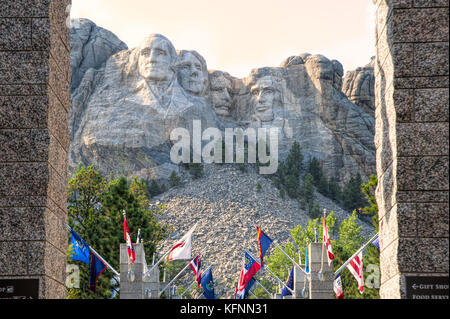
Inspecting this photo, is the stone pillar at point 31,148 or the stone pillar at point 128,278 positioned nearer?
the stone pillar at point 31,148

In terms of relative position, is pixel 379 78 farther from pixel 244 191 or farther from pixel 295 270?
pixel 244 191

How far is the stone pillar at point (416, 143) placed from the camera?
36.9 feet

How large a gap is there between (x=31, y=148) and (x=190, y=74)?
91.5m

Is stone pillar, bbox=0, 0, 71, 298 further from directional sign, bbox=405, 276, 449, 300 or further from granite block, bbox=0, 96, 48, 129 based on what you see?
directional sign, bbox=405, 276, 449, 300

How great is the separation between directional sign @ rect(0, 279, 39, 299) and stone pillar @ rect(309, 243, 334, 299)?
47.9ft

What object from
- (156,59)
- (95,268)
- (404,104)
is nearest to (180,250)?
(95,268)

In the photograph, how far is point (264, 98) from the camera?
355 feet

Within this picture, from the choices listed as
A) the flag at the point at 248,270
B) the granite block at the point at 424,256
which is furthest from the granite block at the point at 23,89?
the flag at the point at 248,270

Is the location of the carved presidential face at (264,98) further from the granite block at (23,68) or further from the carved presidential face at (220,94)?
the granite block at (23,68)

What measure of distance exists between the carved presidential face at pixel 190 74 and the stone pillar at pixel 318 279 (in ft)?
253

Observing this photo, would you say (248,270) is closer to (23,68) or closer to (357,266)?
(357,266)

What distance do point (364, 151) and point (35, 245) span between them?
9437cm

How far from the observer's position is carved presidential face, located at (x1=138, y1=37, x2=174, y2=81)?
9850 centimetres

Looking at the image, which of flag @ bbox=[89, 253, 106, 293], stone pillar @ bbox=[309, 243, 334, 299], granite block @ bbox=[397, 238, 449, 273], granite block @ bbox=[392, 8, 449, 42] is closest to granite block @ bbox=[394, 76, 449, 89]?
granite block @ bbox=[392, 8, 449, 42]
